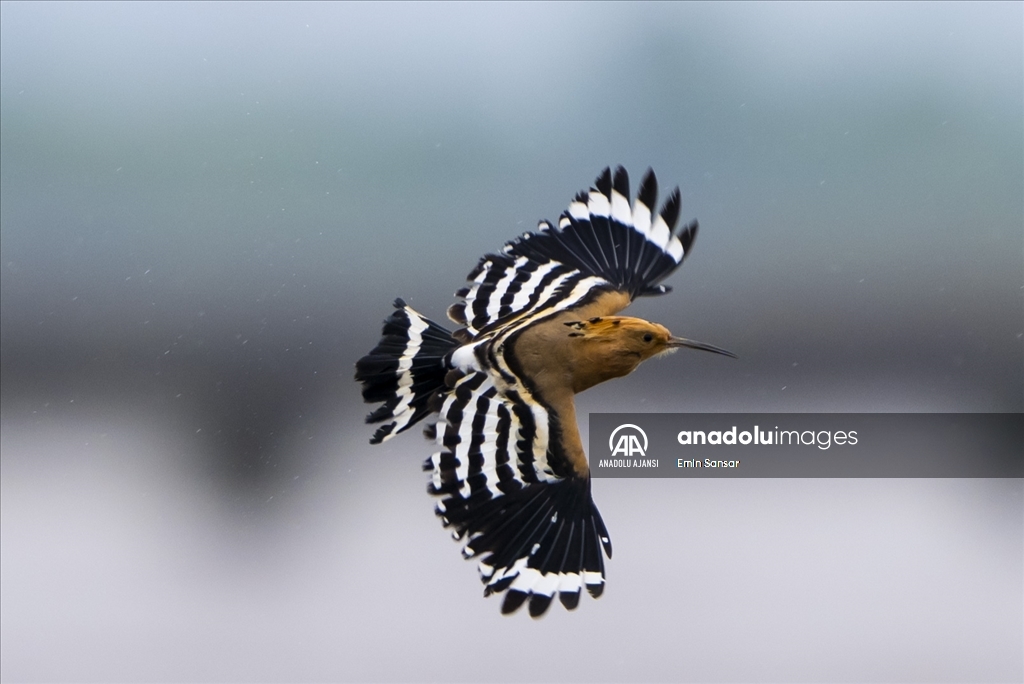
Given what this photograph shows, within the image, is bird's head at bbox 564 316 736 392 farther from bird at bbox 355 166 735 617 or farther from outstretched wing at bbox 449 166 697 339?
outstretched wing at bbox 449 166 697 339

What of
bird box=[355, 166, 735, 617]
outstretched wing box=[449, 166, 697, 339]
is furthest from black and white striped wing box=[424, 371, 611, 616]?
outstretched wing box=[449, 166, 697, 339]

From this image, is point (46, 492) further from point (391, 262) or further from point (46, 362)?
point (391, 262)

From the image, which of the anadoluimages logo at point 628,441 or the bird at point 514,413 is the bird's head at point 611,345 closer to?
the bird at point 514,413

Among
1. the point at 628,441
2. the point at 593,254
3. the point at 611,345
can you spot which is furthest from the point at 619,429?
the point at 611,345

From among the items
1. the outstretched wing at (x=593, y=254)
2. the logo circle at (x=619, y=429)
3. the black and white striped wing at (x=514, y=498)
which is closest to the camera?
the black and white striped wing at (x=514, y=498)

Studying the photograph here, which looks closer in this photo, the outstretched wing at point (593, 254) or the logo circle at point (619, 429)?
the outstretched wing at point (593, 254)

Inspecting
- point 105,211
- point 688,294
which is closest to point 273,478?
point 105,211

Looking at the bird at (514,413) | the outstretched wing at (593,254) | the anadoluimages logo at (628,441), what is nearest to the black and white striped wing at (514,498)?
the bird at (514,413)
